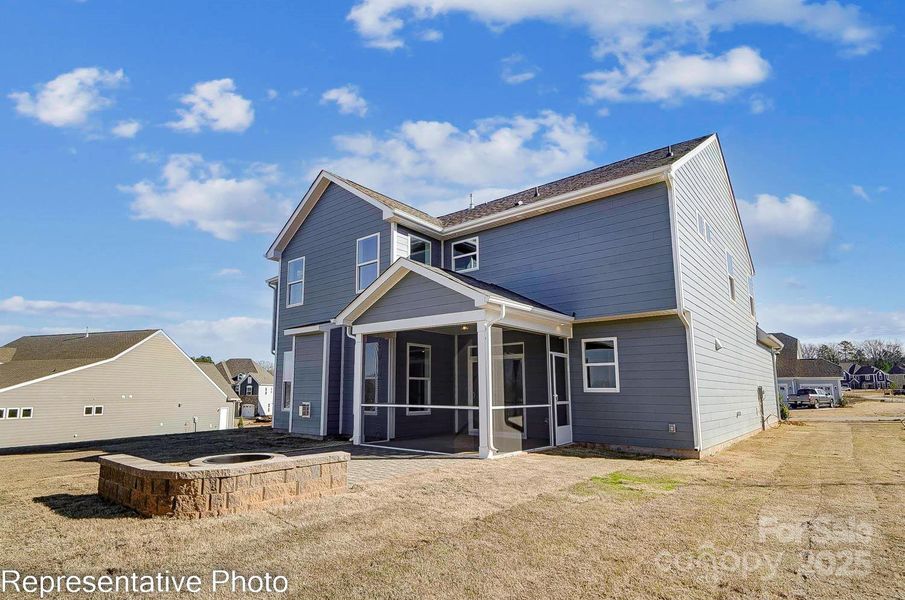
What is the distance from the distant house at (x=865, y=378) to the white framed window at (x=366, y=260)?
92.6 meters

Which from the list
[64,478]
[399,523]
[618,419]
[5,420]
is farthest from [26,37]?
[5,420]

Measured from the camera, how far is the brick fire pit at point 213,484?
497 cm

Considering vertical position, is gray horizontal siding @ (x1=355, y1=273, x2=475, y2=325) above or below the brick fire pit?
above

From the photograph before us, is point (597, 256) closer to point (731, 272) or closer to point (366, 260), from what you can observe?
point (366, 260)

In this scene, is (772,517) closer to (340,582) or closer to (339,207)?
(340,582)

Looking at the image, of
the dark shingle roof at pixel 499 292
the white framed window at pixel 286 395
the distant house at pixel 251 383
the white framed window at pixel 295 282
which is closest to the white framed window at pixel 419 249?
the dark shingle roof at pixel 499 292

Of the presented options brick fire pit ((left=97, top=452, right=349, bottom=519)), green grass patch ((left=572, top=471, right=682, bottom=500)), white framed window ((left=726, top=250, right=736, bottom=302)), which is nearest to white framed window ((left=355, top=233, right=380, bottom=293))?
brick fire pit ((left=97, top=452, right=349, bottom=519))

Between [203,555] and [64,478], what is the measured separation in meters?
5.16

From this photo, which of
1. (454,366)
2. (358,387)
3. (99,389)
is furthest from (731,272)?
(99,389)

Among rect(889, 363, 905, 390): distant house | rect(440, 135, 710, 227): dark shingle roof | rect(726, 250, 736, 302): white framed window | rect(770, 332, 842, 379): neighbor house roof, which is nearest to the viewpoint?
rect(440, 135, 710, 227): dark shingle roof

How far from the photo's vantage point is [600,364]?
37.1 feet

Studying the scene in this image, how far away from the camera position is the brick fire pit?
497cm

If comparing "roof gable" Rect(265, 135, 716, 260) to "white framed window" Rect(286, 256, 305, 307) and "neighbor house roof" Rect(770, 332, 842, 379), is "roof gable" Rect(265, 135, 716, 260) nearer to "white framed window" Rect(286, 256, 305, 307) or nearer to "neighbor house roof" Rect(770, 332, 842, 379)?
"white framed window" Rect(286, 256, 305, 307)

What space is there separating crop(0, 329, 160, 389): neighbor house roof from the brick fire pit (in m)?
30.2
